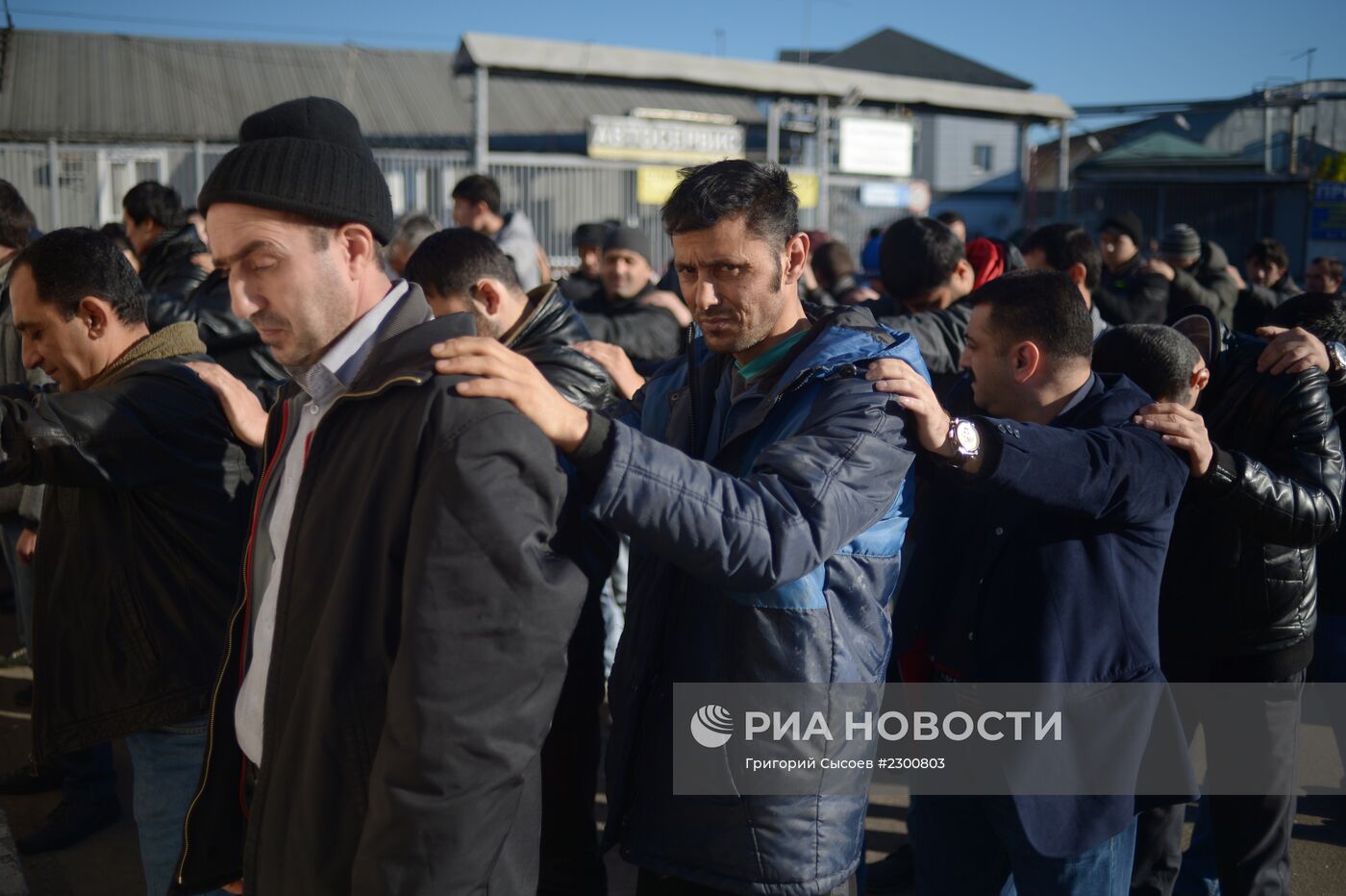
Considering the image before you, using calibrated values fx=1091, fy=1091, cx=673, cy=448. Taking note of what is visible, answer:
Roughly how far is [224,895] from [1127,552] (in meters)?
2.36

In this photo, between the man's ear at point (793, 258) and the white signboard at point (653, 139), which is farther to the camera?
the white signboard at point (653, 139)

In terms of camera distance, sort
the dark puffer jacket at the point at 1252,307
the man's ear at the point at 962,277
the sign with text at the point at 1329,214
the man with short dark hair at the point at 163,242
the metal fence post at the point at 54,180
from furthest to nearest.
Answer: the sign with text at the point at 1329,214 < the metal fence post at the point at 54,180 < the dark puffer jacket at the point at 1252,307 < the man with short dark hair at the point at 163,242 < the man's ear at the point at 962,277

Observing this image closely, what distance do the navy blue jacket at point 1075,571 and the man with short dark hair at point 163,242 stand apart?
15.8 feet

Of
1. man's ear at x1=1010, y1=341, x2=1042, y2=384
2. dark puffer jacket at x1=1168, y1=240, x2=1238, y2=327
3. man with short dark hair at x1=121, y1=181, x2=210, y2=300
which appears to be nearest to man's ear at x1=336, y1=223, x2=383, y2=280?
man's ear at x1=1010, y1=341, x2=1042, y2=384

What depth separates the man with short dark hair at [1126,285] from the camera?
6.36 metres

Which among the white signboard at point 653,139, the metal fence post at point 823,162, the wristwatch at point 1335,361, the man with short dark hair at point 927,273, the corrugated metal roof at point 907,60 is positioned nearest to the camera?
the wristwatch at point 1335,361

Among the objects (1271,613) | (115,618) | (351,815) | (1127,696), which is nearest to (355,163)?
(351,815)

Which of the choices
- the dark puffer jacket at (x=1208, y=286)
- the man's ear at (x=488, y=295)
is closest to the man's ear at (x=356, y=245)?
the man's ear at (x=488, y=295)

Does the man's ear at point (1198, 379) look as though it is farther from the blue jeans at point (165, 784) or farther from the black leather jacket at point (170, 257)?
the black leather jacket at point (170, 257)

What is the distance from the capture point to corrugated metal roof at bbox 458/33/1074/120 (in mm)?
12547

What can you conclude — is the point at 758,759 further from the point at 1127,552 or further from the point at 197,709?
the point at 197,709

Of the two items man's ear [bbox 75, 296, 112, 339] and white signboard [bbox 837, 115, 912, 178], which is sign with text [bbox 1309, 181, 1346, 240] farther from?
man's ear [bbox 75, 296, 112, 339]

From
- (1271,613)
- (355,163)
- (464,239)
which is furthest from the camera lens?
(464,239)

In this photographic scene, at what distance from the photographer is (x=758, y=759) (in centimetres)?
206
